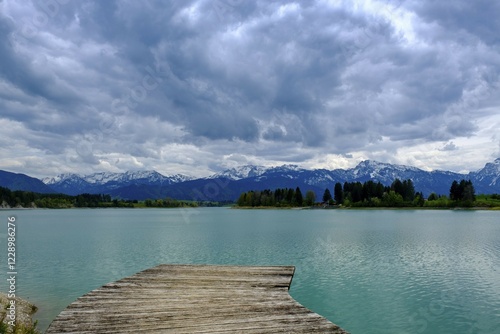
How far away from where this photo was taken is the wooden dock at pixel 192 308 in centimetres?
1354

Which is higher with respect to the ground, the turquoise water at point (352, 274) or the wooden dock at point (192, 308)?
the wooden dock at point (192, 308)

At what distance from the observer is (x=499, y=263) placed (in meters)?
42.8

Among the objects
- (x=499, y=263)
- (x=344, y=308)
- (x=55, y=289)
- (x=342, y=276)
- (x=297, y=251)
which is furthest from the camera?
(x=297, y=251)

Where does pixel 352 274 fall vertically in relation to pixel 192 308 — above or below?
below

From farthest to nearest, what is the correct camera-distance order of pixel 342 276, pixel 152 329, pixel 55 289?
pixel 342 276 → pixel 55 289 → pixel 152 329

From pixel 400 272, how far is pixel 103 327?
32435 millimetres

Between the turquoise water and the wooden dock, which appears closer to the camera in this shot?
the wooden dock

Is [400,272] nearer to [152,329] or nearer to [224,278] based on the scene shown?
[224,278]

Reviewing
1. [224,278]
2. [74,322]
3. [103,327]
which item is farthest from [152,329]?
[224,278]

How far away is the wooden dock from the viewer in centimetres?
1354

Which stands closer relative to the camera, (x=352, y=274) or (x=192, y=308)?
(x=192, y=308)

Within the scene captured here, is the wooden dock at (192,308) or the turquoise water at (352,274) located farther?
the turquoise water at (352,274)

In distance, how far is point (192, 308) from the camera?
15812 mm

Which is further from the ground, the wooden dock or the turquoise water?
the wooden dock
